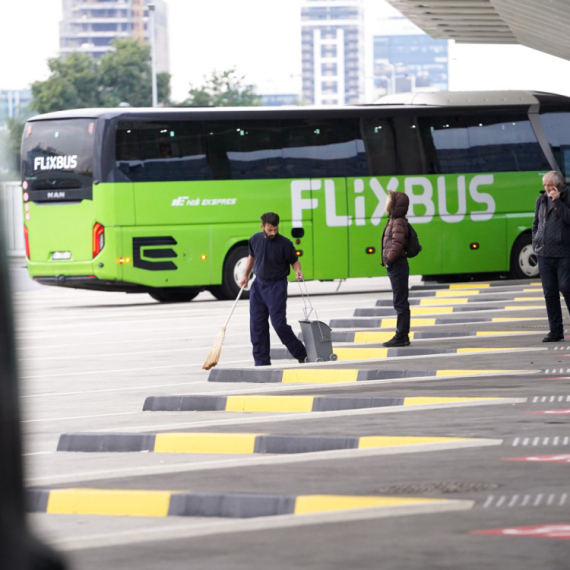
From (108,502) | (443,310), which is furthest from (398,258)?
(108,502)

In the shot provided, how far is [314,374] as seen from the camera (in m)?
11.0

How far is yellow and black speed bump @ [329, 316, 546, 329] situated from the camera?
52.7 ft

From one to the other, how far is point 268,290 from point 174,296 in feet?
40.9

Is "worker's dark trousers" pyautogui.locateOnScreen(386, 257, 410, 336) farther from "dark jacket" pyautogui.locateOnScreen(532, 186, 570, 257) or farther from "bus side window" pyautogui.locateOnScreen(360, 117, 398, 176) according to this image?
"bus side window" pyautogui.locateOnScreen(360, 117, 398, 176)

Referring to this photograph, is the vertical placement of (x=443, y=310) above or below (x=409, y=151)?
below

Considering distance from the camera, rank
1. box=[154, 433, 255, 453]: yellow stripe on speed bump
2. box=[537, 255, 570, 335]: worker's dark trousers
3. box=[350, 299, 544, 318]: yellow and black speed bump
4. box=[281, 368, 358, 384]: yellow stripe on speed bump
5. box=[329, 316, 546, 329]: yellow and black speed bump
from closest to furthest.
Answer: box=[154, 433, 255, 453]: yellow stripe on speed bump < box=[281, 368, 358, 384]: yellow stripe on speed bump < box=[537, 255, 570, 335]: worker's dark trousers < box=[329, 316, 546, 329]: yellow and black speed bump < box=[350, 299, 544, 318]: yellow and black speed bump

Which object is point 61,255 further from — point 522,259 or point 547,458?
point 547,458

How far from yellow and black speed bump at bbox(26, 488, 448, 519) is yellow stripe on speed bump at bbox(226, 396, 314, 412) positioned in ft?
10.7

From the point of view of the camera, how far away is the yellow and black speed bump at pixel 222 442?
7168mm

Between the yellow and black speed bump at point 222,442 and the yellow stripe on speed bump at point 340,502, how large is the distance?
5.24ft

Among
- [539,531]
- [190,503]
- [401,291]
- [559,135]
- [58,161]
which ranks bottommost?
[401,291]

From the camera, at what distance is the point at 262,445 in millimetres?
7344

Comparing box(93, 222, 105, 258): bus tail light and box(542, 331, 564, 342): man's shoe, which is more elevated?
box(93, 222, 105, 258): bus tail light

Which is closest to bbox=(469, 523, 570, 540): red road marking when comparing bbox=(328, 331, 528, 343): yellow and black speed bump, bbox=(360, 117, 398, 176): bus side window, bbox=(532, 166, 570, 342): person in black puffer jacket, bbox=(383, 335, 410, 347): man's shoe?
bbox=(532, 166, 570, 342): person in black puffer jacket
